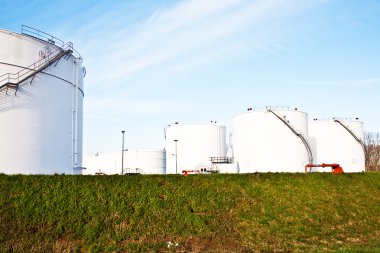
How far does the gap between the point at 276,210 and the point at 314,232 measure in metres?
2.39

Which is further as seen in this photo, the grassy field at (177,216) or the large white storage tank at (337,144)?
the large white storage tank at (337,144)

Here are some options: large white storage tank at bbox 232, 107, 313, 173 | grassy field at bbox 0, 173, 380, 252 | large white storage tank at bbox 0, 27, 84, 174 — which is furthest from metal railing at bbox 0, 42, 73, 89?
large white storage tank at bbox 232, 107, 313, 173

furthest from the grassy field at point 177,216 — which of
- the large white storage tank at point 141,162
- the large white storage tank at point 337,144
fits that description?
the large white storage tank at point 141,162

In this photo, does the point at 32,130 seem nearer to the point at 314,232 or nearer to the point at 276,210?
the point at 276,210

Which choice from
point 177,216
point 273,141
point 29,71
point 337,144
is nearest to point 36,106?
point 29,71

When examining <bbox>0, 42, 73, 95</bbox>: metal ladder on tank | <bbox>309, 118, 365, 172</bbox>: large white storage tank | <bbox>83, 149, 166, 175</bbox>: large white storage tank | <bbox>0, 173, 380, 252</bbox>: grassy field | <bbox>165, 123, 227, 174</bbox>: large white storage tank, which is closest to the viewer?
<bbox>0, 173, 380, 252</bbox>: grassy field

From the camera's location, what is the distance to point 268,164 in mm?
43656

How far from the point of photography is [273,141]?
144ft

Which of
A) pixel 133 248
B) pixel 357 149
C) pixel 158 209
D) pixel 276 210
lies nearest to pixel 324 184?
pixel 276 210

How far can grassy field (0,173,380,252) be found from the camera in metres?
16.0

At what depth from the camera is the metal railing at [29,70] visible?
25.7 m

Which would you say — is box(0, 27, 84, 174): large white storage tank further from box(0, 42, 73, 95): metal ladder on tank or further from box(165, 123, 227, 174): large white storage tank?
box(165, 123, 227, 174): large white storage tank

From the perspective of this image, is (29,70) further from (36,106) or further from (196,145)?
(196,145)

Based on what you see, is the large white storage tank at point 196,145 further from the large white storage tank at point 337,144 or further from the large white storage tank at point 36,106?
the large white storage tank at point 36,106
